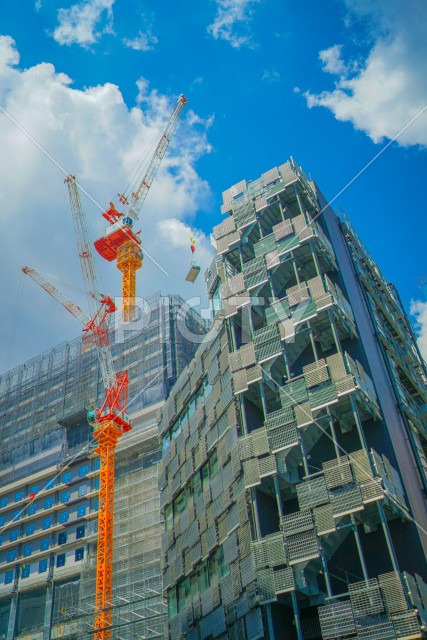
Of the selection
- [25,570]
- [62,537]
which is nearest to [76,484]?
[62,537]

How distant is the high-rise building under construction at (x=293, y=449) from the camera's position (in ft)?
85.9

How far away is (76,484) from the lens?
9338 centimetres

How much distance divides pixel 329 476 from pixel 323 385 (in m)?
4.40

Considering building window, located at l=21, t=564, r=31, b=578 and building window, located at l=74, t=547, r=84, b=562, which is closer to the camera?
building window, located at l=74, t=547, r=84, b=562

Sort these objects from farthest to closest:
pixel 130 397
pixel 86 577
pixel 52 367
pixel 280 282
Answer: pixel 52 367
pixel 130 397
pixel 86 577
pixel 280 282

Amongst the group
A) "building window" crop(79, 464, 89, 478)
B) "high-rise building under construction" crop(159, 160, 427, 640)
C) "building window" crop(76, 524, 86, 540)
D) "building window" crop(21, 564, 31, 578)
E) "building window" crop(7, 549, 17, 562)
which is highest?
"building window" crop(79, 464, 89, 478)

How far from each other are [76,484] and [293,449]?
70629mm

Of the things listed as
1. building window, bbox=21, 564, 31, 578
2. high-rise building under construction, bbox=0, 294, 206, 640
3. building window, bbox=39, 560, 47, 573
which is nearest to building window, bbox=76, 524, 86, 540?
high-rise building under construction, bbox=0, 294, 206, 640

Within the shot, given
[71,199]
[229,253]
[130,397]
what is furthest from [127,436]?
[229,253]

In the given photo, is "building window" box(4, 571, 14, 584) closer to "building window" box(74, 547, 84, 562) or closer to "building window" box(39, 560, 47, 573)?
"building window" box(39, 560, 47, 573)

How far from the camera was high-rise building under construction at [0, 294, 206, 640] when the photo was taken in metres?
77.9

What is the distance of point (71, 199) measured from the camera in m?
110

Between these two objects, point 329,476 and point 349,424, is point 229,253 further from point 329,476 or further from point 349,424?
point 329,476

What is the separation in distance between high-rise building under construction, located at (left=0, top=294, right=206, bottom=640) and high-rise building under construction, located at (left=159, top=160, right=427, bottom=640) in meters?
34.4
